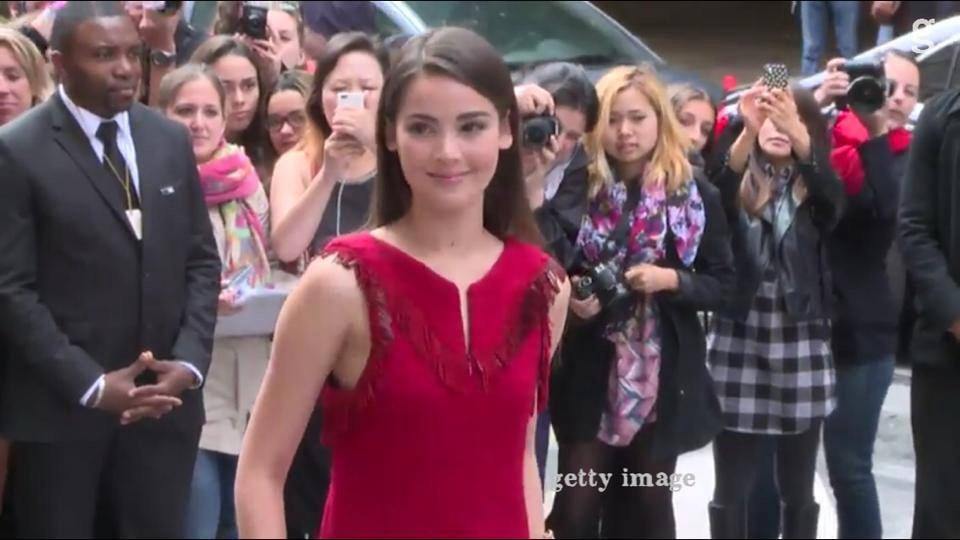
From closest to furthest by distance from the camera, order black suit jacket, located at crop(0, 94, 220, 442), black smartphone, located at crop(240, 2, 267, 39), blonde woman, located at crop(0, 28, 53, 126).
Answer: black suit jacket, located at crop(0, 94, 220, 442)
blonde woman, located at crop(0, 28, 53, 126)
black smartphone, located at crop(240, 2, 267, 39)

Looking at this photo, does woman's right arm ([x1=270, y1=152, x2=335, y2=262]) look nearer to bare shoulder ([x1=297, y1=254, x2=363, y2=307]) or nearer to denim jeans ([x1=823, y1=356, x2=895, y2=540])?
denim jeans ([x1=823, y1=356, x2=895, y2=540])

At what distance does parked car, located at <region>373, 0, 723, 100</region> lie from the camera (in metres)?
8.87

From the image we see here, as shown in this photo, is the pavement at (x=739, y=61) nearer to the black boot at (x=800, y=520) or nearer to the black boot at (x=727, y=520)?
the black boot at (x=800, y=520)

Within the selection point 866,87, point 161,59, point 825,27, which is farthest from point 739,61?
point 866,87

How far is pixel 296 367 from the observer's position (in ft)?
7.67

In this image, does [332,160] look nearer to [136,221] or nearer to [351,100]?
[351,100]

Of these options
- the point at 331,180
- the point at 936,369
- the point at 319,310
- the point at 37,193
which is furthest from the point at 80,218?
the point at 936,369

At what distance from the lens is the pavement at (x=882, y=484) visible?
5.55 meters

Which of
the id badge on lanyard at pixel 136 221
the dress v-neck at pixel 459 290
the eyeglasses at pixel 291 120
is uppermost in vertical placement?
the eyeglasses at pixel 291 120

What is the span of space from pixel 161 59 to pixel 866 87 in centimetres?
254

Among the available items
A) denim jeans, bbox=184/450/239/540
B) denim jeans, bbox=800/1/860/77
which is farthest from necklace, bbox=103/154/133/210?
denim jeans, bbox=800/1/860/77

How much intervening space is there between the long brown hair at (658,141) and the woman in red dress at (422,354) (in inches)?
86.8

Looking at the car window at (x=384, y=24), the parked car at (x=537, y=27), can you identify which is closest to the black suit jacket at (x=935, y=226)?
the parked car at (x=537, y=27)

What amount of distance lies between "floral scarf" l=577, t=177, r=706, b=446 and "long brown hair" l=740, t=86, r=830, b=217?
0.24 metres
